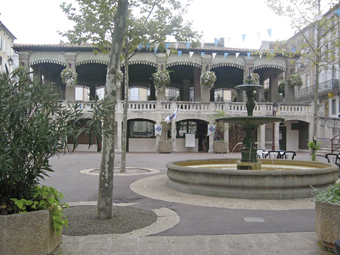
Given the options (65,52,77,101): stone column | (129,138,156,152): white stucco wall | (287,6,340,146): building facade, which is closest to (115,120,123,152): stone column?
(129,138,156,152): white stucco wall

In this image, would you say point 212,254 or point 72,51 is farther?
point 72,51

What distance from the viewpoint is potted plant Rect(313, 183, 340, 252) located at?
4060 millimetres

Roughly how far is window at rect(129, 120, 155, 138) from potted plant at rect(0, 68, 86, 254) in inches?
996

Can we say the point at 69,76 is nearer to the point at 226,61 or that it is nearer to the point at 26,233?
the point at 226,61

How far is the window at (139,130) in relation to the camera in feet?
96.6

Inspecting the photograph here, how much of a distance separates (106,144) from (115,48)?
182 centimetres

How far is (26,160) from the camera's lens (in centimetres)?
389

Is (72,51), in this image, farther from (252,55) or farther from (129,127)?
(252,55)

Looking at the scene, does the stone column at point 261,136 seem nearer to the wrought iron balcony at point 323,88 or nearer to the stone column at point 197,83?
the stone column at point 197,83

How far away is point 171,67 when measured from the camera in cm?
2994

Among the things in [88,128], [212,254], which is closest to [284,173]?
[212,254]

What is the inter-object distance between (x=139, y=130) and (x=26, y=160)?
84.7ft

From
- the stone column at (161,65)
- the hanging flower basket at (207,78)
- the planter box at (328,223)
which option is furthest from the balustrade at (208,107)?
the planter box at (328,223)

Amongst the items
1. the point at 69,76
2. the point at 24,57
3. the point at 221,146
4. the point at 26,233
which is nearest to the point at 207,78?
the point at 221,146
